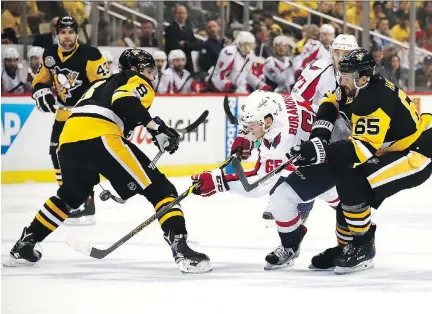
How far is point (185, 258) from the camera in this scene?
4789mm

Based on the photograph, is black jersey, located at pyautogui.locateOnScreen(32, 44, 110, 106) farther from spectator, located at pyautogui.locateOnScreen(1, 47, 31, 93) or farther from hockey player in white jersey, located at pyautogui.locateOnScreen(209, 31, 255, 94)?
hockey player in white jersey, located at pyautogui.locateOnScreen(209, 31, 255, 94)

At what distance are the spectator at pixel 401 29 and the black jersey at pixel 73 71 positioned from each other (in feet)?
15.6

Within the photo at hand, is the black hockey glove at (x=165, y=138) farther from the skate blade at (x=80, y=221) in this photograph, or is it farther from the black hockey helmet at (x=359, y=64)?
the skate blade at (x=80, y=221)

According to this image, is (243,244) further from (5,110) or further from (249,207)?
(5,110)

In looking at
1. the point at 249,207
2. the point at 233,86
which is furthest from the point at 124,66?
the point at 233,86

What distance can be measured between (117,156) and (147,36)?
508 cm

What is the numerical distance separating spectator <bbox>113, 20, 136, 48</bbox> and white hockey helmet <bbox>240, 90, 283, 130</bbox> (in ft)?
16.9

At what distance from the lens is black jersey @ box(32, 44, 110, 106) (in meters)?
6.40

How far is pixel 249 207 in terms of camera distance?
24.1 ft

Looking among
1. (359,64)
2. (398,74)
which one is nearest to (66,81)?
(359,64)

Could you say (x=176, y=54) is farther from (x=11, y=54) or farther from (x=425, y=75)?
(x=425, y=75)

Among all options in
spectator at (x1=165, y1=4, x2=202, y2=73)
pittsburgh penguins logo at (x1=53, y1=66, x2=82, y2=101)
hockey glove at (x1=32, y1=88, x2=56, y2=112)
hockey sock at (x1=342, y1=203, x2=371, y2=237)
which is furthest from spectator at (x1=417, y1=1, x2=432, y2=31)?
hockey sock at (x1=342, y1=203, x2=371, y2=237)

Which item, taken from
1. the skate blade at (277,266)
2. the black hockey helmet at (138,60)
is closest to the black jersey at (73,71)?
the black hockey helmet at (138,60)

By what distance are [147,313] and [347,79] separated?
1286 mm
